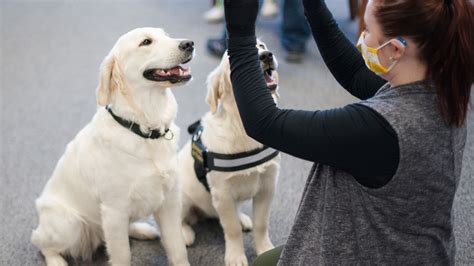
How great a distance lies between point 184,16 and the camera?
457 cm

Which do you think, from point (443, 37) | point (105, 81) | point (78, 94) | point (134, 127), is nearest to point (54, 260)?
point (134, 127)

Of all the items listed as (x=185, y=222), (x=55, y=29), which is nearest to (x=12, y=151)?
(x=185, y=222)

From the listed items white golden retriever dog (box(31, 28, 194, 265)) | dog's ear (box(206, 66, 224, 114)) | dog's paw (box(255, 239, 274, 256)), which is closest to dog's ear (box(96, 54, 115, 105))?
white golden retriever dog (box(31, 28, 194, 265))

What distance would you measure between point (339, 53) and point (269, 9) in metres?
3.13

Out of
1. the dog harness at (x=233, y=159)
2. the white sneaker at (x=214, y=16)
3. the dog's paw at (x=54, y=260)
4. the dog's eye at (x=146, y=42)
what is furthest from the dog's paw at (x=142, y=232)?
the white sneaker at (x=214, y=16)

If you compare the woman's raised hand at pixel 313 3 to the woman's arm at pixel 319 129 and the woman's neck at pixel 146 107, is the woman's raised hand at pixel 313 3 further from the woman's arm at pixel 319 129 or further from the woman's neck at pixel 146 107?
the woman's neck at pixel 146 107

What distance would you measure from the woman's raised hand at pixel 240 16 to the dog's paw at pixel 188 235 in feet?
3.73

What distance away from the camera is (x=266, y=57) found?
5.40 ft

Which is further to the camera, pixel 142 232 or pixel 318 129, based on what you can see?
pixel 142 232

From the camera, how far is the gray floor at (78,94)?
81.4 inches

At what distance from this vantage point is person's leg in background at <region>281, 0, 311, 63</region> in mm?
3596

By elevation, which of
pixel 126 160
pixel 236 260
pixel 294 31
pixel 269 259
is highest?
pixel 294 31

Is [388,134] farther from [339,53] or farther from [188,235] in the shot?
[188,235]

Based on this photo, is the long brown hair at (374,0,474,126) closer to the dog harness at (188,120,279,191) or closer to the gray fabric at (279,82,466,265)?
the gray fabric at (279,82,466,265)
